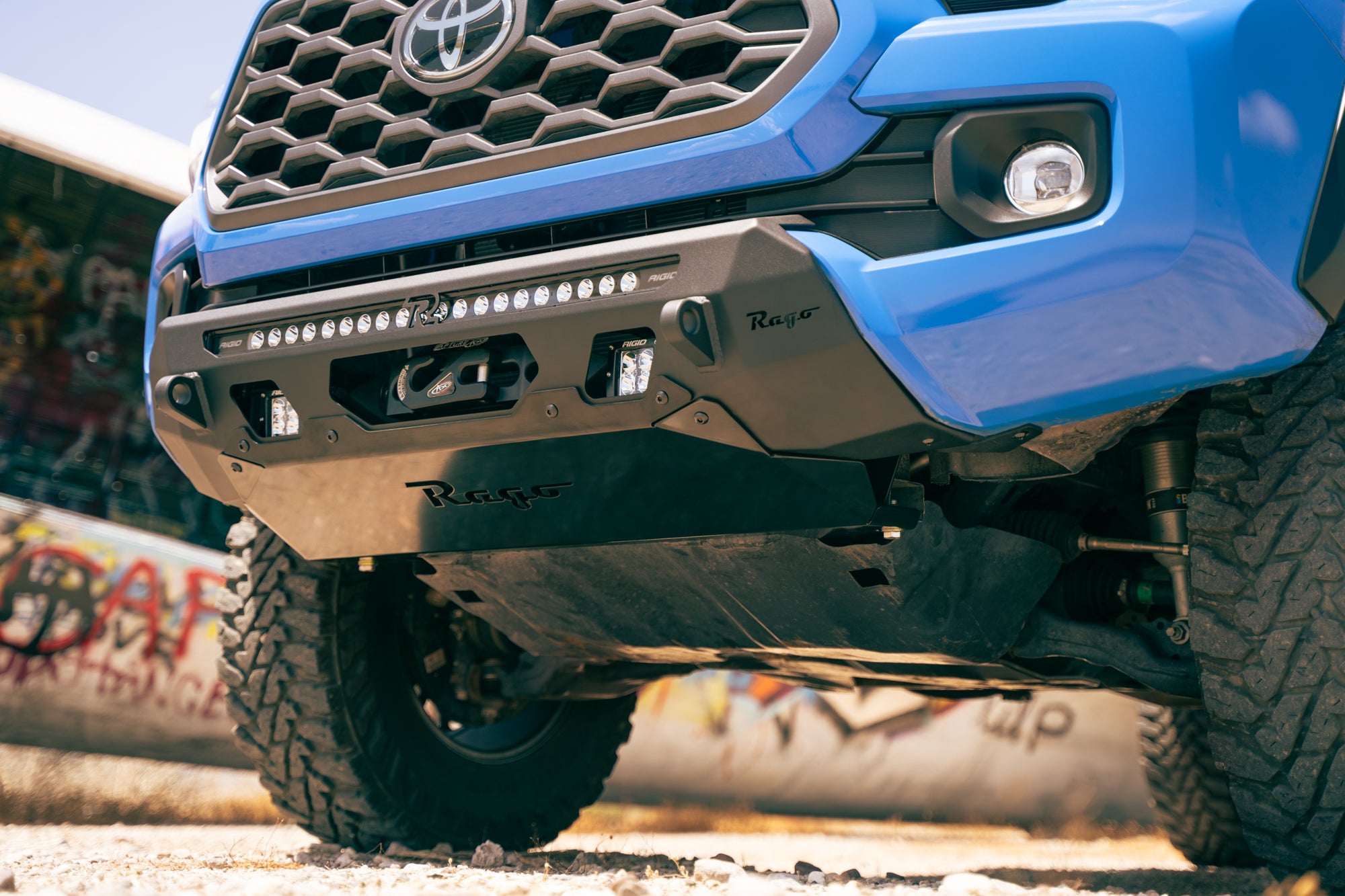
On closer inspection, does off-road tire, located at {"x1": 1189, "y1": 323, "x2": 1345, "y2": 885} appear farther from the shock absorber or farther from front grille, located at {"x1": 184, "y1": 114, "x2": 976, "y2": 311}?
front grille, located at {"x1": 184, "y1": 114, "x2": 976, "y2": 311}

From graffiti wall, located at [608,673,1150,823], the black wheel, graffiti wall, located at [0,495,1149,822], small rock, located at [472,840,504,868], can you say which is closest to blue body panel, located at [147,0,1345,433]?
the black wheel

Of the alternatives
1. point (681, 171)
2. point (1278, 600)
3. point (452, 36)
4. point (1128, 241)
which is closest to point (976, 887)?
point (1278, 600)

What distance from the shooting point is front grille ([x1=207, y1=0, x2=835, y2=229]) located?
2020 mm

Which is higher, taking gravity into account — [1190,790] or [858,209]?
[858,209]

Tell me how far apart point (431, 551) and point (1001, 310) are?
4.57 feet

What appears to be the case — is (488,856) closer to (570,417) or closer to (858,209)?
(570,417)

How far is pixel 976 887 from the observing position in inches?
83.0

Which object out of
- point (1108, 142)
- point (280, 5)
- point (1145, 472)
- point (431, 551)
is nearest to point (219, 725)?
point (431, 551)

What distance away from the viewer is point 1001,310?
1.85 meters

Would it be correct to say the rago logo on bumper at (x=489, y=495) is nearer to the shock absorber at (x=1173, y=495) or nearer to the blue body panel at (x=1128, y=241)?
the blue body panel at (x=1128, y=241)

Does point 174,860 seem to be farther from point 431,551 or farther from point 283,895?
point 283,895

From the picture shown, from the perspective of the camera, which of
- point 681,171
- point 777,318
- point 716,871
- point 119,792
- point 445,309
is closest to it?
point 777,318

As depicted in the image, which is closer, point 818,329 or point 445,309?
point 818,329

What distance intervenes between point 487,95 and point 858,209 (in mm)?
787
